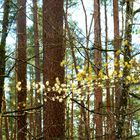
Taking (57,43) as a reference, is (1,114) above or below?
below

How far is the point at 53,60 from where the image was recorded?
596 centimetres

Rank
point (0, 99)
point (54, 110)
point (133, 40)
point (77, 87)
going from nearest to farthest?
point (77, 87)
point (54, 110)
point (133, 40)
point (0, 99)

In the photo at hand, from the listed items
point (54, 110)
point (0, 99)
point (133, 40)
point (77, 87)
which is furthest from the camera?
point (0, 99)

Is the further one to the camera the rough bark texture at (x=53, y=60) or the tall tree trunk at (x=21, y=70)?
the tall tree trunk at (x=21, y=70)

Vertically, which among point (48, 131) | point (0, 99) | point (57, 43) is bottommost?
point (48, 131)

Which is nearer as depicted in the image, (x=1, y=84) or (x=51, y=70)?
(x=51, y=70)

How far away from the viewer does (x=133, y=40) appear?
6.30 meters

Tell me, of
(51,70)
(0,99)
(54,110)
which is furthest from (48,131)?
(0,99)

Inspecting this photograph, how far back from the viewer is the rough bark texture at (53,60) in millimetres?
5910

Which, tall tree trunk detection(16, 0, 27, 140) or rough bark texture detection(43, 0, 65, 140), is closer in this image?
rough bark texture detection(43, 0, 65, 140)

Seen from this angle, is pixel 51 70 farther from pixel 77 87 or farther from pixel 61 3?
pixel 77 87

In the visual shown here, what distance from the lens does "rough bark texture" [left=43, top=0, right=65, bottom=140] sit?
591 cm

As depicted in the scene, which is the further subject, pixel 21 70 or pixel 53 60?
pixel 21 70

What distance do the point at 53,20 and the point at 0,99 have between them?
1762mm
